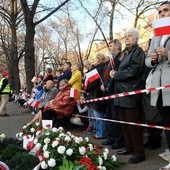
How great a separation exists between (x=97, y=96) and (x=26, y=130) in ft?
6.04

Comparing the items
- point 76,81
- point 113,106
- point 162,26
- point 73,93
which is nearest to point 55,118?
point 73,93

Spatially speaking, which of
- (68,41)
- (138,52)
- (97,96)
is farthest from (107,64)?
(68,41)

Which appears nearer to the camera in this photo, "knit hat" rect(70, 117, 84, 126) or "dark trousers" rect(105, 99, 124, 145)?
"dark trousers" rect(105, 99, 124, 145)

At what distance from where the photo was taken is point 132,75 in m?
5.62

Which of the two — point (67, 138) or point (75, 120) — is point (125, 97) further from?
point (75, 120)

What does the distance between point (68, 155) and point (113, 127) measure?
→ 97.9 inches

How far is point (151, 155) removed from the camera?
20.2 feet

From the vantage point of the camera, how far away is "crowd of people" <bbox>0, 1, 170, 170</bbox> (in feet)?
15.2

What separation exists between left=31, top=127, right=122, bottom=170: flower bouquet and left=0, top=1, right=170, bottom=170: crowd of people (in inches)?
30.3

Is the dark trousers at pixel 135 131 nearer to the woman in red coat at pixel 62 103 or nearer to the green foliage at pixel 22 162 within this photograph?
the green foliage at pixel 22 162

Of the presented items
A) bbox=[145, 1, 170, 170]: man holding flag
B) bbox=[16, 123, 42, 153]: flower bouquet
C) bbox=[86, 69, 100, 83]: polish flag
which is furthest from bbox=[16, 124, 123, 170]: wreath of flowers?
bbox=[86, 69, 100, 83]: polish flag

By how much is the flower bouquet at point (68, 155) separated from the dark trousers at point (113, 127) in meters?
1.32

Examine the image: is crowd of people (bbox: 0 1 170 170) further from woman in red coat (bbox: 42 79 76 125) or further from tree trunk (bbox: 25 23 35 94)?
tree trunk (bbox: 25 23 35 94)

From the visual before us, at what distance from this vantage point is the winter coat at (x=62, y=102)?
910cm
